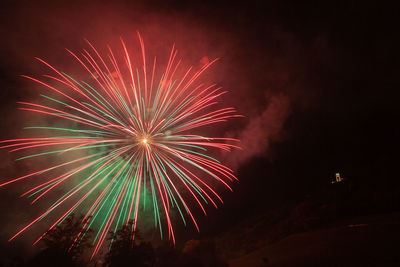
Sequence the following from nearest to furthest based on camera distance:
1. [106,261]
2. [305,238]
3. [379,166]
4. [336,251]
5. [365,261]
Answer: [365,261] → [336,251] → [305,238] → [106,261] → [379,166]

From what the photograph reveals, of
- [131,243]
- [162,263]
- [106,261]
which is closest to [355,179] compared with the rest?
[162,263]

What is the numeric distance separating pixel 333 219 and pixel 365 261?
12.7 meters

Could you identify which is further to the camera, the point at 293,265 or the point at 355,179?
the point at 355,179

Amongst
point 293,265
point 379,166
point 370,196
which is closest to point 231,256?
point 293,265

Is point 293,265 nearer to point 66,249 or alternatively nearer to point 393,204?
point 393,204

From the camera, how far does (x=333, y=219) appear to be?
82.5 feet

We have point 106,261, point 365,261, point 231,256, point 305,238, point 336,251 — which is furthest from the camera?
point 231,256

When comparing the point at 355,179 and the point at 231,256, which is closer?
the point at 231,256

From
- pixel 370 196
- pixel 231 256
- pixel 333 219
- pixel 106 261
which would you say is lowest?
pixel 231 256

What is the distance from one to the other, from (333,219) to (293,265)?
Result: 12.0m

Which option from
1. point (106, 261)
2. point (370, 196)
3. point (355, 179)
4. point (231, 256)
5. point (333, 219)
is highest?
point (355, 179)

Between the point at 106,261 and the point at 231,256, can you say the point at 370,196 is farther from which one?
the point at 106,261

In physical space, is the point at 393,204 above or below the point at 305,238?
above

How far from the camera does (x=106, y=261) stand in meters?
22.2
